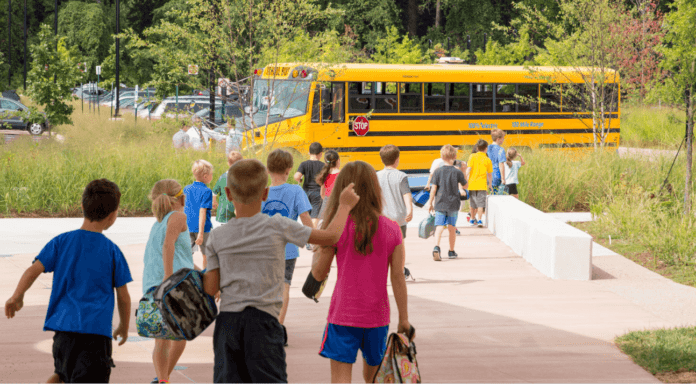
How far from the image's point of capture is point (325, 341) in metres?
3.96

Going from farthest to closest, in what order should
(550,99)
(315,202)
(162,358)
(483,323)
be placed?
(550,99) < (315,202) < (483,323) < (162,358)

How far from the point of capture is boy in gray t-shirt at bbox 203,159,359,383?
344 cm

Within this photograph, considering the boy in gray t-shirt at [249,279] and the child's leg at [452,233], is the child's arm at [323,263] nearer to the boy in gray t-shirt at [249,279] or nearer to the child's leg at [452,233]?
the boy in gray t-shirt at [249,279]

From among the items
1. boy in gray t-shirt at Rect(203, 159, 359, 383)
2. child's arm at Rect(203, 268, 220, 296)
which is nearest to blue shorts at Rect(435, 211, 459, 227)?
boy in gray t-shirt at Rect(203, 159, 359, 383)

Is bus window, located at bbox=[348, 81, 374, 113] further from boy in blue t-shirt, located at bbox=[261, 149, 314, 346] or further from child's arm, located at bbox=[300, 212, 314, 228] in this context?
child's arm, located at bbox=[300, 212, 314, 228]

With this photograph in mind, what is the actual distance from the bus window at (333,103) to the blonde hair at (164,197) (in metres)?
13.0

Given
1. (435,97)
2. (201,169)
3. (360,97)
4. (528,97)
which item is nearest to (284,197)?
(201,169)

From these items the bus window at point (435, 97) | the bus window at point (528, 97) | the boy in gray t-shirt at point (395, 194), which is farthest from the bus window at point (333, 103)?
the boy in gray t-shirt at point (395, 194)

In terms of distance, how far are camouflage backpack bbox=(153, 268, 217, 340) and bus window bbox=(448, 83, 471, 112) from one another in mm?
16580

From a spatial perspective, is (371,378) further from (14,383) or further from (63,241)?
(14,383)

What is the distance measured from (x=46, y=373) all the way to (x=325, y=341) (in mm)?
2285

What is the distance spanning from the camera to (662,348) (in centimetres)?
587

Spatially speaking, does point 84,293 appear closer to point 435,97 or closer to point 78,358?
point 78,358

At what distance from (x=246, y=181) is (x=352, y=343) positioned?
38.5 inches
